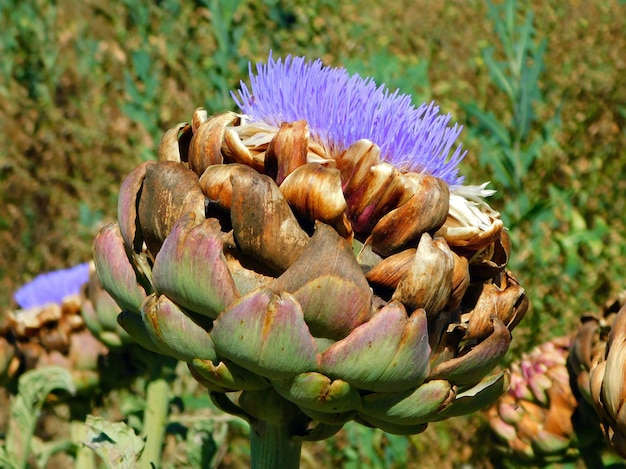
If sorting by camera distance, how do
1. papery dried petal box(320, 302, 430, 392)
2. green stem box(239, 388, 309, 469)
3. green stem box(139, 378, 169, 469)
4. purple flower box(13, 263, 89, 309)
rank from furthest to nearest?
purple flower box(13, 263, 89, 309) < green stem box(139, 378, 169, 469) < green stem box(239, 388, 309, 469) < papery dried petal box(320, 302, 430, 392)

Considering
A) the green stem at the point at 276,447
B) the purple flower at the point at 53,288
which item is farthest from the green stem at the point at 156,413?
the green stem at the point at 276,447

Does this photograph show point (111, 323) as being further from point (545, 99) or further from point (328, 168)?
point (545, 99)

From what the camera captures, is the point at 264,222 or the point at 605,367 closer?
the point at 264,222

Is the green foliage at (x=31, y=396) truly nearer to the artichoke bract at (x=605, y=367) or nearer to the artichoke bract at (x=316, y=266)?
the artichoke bract at (x=316, y=266)

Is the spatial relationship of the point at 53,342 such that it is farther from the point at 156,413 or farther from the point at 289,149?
the point at 289,149

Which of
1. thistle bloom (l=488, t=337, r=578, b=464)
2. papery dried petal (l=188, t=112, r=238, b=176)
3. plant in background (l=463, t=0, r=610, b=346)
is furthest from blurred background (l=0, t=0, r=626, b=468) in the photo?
papery dried petal (l=188, t=112, r=238, b=176)

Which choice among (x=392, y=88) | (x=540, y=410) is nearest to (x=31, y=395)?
(x=540, y=410)

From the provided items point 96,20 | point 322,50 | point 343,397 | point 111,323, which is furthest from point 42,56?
point 343,397

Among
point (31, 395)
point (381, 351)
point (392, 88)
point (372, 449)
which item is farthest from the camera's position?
point (392, 88)

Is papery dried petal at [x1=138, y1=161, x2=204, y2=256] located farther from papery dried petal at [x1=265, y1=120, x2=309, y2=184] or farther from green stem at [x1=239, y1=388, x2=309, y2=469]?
green stem at [x1=239, y1=388, x2=309, y2=469]
